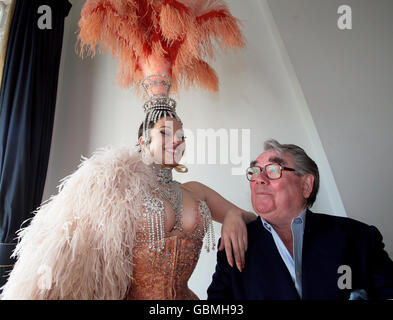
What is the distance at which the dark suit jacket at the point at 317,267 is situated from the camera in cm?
85

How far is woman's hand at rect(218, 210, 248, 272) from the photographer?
93cm

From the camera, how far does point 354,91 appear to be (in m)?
1.21

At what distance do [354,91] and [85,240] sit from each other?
1.29 m

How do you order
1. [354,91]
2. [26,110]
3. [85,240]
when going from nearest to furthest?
[85,240], [354,91], [26,110]

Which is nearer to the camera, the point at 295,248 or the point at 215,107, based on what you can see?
the point at 295,248

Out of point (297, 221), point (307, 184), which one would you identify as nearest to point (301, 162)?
point (307, 184)

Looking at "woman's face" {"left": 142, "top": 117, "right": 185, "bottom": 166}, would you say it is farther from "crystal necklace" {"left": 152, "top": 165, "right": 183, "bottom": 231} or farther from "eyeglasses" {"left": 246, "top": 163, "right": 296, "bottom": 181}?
"eyeglasses" {"left": 246, "top": 163, "right": 296, "bottom": 181}

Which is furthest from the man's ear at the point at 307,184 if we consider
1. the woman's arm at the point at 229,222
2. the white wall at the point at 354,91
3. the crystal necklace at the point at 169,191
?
the crystal necklace at the point at 169,191

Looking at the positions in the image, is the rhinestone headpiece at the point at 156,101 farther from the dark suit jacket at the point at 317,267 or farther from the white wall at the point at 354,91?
the white wall at the point at 354,91

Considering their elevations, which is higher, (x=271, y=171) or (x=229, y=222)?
(x=271, y=171)

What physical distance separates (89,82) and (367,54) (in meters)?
1.60

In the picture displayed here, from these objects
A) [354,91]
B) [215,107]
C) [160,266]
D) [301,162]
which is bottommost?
[160,266]

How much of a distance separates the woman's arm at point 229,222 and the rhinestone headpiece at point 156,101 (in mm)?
331

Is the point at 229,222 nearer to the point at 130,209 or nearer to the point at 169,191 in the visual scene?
the point at 169,191
